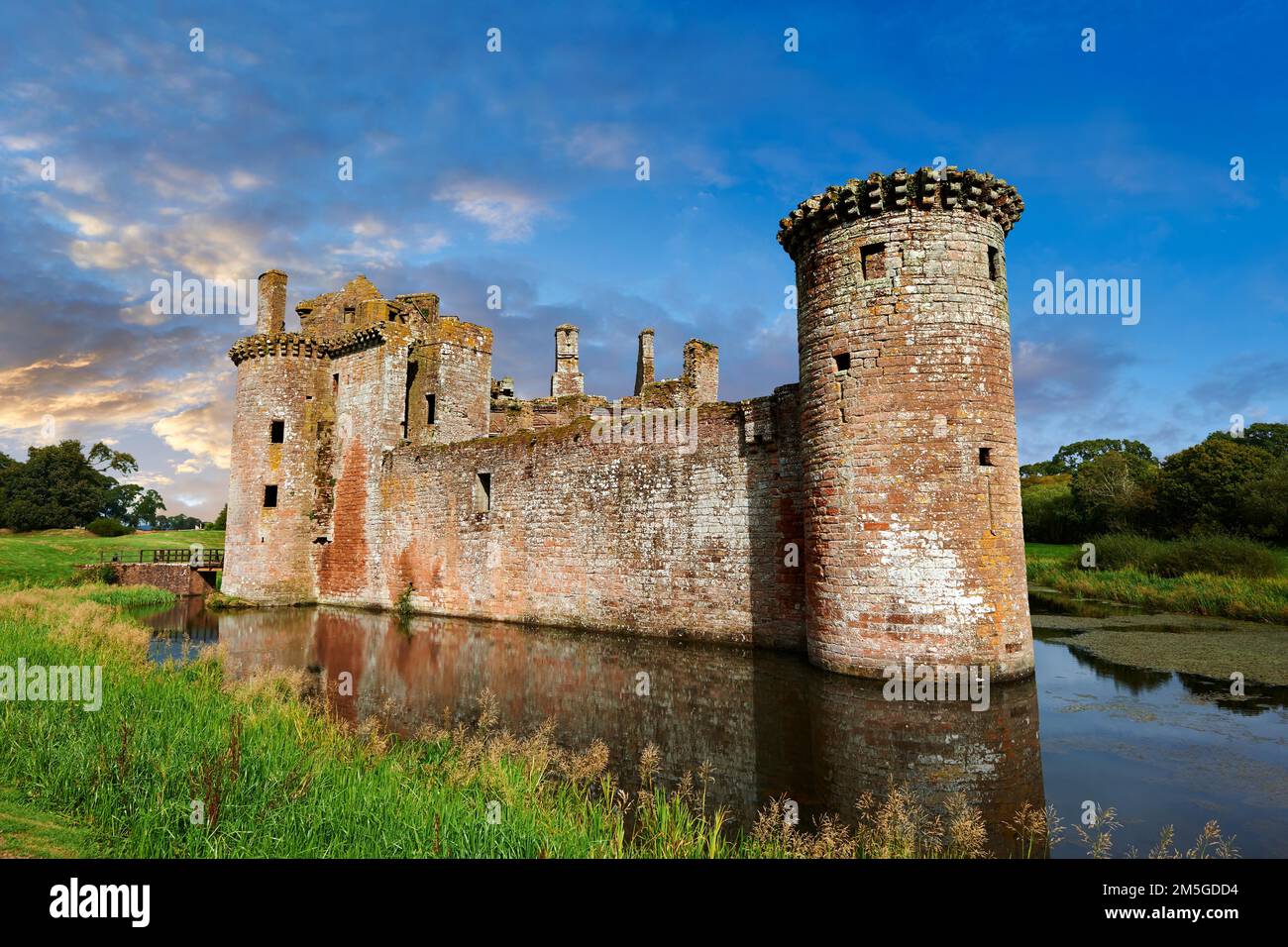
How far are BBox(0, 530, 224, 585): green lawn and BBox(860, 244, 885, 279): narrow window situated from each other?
95.6 ft

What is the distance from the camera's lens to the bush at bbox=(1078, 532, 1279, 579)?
20.4m

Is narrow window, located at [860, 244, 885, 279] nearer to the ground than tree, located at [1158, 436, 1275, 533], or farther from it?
farther from it

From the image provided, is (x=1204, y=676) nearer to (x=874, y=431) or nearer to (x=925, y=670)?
(x=925, y=670)

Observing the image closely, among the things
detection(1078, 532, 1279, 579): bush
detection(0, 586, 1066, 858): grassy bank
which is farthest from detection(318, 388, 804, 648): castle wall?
detection(1078, 532, 1279, 579): bush

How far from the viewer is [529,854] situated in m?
4.45

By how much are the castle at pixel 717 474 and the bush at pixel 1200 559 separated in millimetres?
15224

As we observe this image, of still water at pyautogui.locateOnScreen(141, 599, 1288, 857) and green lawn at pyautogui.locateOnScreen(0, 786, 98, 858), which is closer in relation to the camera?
green lawn at pyautogui.locateOnScreen(0, 786, 98, 858)

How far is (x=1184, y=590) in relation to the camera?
1808 cm

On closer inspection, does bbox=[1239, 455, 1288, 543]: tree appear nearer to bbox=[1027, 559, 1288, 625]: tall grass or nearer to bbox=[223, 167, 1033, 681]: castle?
bbox=[1027, 559, 1288, 625]: tall grass

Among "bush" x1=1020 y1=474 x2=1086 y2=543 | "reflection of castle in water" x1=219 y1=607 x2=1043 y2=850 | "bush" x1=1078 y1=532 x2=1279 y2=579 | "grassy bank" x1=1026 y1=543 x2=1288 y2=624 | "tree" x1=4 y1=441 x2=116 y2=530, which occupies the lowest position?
"reflection of castle in water" x1=219 y1=607 x2=1043 y2=850

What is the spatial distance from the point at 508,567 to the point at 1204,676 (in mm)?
15048

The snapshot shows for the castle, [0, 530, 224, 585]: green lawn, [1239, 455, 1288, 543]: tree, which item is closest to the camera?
the castle

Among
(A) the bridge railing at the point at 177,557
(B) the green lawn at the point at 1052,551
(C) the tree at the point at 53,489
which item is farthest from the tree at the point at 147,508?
(B) the green lawn at the point at 1052,551
